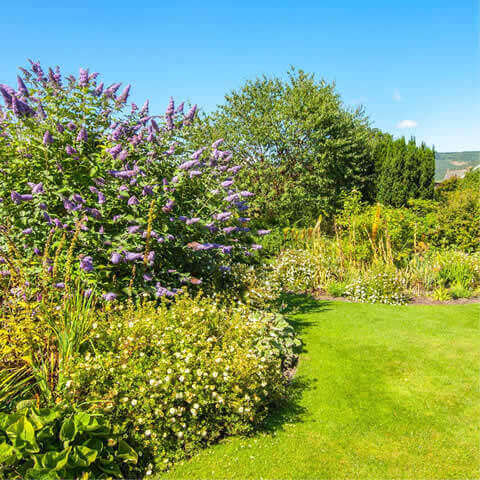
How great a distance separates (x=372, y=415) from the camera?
3648 mm

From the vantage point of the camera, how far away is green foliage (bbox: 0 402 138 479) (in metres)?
2.60

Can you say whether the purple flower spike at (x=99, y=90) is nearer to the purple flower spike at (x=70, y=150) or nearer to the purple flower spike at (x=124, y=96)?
the purple flower spike at (x=124, y=96)

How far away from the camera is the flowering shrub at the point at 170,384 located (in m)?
3.16

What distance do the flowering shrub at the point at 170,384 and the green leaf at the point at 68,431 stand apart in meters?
0.34

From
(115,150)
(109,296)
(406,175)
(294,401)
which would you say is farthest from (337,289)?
(406,175)

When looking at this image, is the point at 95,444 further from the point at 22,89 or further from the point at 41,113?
the point at 22,89

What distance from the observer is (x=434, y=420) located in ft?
11.7

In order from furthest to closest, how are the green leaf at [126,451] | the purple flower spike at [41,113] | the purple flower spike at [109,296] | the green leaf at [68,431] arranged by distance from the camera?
the purple flower spike at [41,113]
the purple flower spike at [109,296]
the green leaf at [126,451]
the green leaf at [68,431]

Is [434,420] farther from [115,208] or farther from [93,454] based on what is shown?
[115,208]

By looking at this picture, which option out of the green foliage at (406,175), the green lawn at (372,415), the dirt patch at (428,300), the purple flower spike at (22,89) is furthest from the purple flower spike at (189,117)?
the green foliage at (406,175)

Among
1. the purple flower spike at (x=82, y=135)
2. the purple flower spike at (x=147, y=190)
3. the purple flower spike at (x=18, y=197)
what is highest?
the purple flower spike at (x=82, y=135)

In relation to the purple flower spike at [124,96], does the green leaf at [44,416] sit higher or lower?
lower

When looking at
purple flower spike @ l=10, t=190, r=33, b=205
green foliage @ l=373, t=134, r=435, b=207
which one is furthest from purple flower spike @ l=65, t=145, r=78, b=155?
green foliage @ l=373, t=134, r=435, b=207

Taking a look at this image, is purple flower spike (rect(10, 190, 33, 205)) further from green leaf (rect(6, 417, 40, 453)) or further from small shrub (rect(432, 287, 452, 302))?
small shrub (rect(432, 287, 452, 302))
